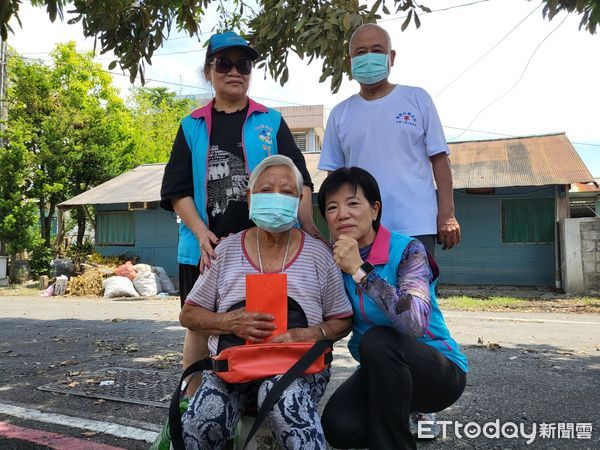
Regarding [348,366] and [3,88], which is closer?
[348,366]

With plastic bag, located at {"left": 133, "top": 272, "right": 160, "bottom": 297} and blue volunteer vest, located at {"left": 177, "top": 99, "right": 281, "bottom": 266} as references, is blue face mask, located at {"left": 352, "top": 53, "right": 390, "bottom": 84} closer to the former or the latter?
blue volunteer vest, located at {"left": 177, "top": 99, "right": 281, "bottom": 266}

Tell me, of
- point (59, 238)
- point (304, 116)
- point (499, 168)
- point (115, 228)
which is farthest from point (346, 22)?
point (304, 116)

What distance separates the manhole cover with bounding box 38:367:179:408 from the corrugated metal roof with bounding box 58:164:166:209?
10116mm

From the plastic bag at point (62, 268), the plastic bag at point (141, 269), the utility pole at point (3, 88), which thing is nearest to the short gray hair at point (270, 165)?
the plastic bag at point (141, 269)

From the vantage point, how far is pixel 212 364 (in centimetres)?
216

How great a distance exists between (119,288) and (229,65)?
1147 cm

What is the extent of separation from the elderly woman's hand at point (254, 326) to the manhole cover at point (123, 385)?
181 centimetres

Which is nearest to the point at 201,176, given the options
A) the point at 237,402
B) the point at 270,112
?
the point at 270,112

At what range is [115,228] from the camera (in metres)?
17.0

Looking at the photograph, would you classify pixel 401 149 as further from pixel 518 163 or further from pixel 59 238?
pixel 59 238

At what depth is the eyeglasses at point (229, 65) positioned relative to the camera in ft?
8.48

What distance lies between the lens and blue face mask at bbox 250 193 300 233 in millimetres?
2186

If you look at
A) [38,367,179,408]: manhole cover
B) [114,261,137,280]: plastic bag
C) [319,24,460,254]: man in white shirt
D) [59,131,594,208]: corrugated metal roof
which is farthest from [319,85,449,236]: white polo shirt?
[114,261,137,280]: plastic bag

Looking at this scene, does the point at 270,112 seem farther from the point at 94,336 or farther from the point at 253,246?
the point at 94,336
